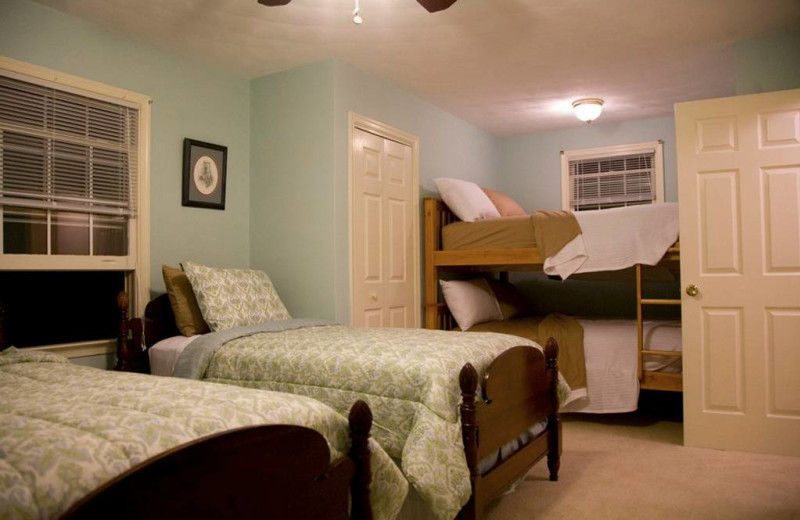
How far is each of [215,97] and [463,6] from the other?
179 centimetres

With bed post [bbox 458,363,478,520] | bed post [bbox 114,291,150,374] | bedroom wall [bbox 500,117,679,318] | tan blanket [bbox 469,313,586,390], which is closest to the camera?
bed post [bbox 458,363,478,520]

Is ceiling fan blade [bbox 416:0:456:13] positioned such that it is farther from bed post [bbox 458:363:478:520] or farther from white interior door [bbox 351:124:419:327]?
bed post [bbox 458:363:478:520]

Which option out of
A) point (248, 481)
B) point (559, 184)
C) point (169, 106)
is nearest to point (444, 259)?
point (559, 184)

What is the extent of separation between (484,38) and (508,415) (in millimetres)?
2232

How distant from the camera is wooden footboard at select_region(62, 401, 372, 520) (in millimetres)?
963

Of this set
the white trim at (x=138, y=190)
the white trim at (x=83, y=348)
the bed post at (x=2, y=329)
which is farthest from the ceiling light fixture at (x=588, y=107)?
the bed post at (x=2, y=329)

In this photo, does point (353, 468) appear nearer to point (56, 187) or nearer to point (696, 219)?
point (56, 187)

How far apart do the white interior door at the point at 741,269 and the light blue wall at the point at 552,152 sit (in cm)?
215

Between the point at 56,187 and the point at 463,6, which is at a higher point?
the point at 463,6

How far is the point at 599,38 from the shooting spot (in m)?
3.43

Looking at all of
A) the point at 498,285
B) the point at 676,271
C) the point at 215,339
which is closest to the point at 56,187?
the point at 215,339

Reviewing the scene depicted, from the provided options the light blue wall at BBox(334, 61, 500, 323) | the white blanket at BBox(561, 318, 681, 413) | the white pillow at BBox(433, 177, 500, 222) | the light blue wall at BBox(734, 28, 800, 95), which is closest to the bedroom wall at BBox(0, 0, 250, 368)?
the light blue wall at BBox(334, 61, 500, 323)

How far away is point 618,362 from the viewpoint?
3.79 meters

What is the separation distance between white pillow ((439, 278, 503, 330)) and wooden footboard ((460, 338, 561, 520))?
1.49 meters
